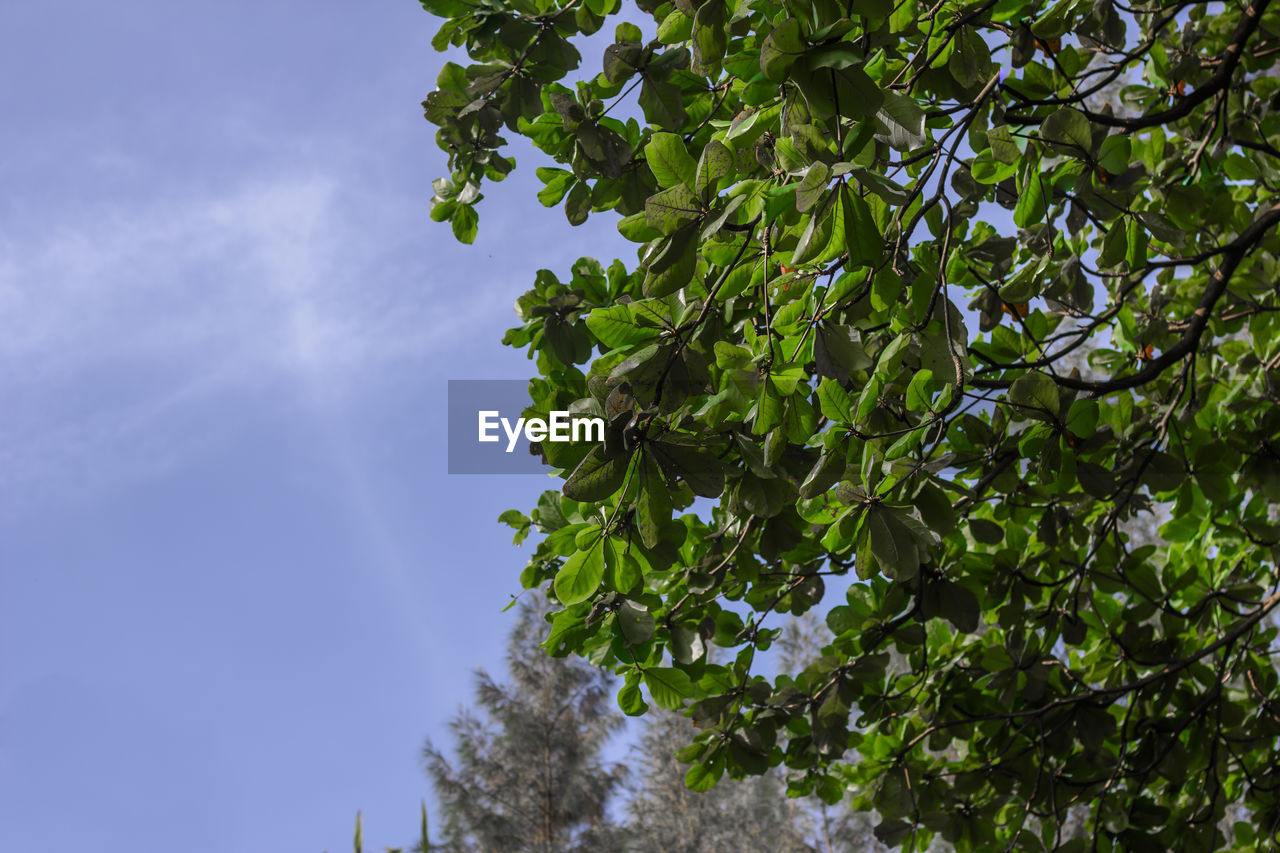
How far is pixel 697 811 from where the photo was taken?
47.1ft

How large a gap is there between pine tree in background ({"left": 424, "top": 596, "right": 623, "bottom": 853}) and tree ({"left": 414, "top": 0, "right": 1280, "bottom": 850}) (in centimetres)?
906

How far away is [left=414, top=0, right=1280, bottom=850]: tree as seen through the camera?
155 centimetres

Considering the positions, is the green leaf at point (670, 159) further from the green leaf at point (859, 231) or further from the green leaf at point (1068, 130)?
the green leaf at point (1068, 130)

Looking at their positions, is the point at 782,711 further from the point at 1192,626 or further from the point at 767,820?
the point at 767,820

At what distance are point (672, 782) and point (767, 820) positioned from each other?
5.63ft

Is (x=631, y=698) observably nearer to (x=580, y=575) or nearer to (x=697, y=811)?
(x=580, y=575)

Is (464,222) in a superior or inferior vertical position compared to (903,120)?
superior

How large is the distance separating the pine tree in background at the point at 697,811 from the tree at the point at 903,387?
433 inches

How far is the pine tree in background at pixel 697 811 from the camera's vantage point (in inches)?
547

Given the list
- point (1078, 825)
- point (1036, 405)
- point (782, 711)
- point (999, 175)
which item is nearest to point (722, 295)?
point (1036, 405)

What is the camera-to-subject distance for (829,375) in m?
1.49

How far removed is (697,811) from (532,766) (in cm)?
363

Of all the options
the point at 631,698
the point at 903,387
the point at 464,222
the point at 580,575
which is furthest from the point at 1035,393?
the point at 464,222

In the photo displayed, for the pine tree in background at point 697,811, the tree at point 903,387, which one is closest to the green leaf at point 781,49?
the tree at point 903,387
